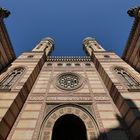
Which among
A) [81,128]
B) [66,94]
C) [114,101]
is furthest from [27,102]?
[114,101]

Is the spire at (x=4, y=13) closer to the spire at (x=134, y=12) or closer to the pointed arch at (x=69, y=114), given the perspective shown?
the pointed arch at (x=69, y=114)

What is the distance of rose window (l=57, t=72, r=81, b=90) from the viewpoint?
32.6 ft

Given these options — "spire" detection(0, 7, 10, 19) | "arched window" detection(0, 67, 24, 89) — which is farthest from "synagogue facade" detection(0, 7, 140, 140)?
→ "spire" detection(0, 7, 10, 19)

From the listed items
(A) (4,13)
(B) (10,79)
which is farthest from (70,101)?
(A) (4,13)

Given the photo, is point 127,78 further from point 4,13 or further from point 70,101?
point 4,13

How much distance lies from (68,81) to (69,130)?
10.3 ft

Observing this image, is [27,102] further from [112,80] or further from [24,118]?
[112,80]

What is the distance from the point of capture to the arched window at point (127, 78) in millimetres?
9007

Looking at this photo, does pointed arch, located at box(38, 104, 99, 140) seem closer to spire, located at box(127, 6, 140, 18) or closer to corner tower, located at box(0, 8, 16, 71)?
corner tower, located at box(0, 8, 16, 71)

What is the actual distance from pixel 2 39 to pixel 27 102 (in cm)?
442

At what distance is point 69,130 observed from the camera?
346 inches

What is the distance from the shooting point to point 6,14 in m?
9.61

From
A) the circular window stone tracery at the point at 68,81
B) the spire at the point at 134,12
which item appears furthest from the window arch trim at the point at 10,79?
the spire at the point at 134,12

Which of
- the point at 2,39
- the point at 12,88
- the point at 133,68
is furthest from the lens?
the point at 133,68
